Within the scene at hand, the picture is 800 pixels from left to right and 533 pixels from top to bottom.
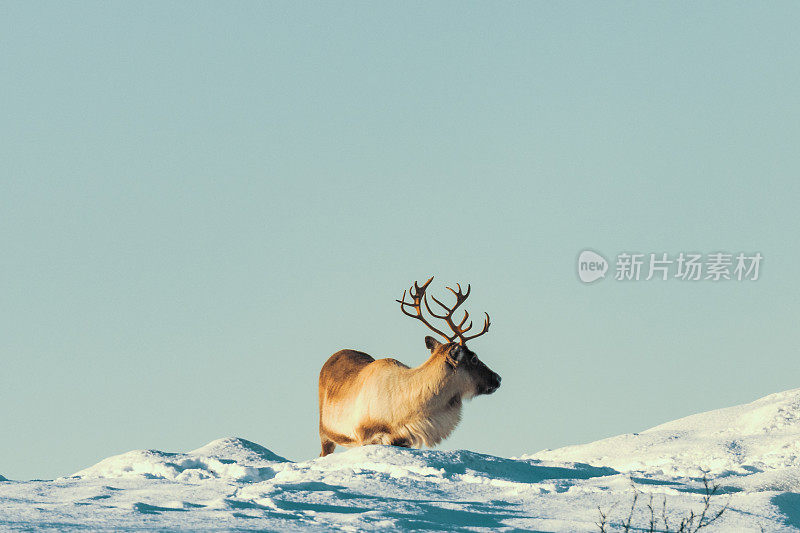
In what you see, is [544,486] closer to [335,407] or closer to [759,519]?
[759,519]

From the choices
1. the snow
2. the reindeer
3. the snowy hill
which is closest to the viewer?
the snow

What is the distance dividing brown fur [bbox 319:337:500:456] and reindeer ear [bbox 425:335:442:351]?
0.01 metres

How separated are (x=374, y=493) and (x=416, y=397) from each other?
3.44 meters

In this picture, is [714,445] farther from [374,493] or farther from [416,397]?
[374,493]

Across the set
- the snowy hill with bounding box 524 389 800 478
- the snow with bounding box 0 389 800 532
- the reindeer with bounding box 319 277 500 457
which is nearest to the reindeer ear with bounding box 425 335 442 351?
the reindeer with bounding box 319 277 500 457

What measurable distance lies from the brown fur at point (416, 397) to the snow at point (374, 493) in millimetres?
1245

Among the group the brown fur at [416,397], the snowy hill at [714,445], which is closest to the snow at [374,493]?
the snowy hill at [714,445]

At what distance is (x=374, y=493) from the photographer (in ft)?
29.4

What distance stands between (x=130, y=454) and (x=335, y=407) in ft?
9.15

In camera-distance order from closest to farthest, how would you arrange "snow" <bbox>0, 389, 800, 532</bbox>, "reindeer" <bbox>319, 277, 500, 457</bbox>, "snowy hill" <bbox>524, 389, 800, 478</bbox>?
1. "snow" <bbox>0, 389, 800, 532</bbox>
2. "reindeer" <bbox>319, 277, 500, 457</bbox>
3. "snowy hill" <bbox>524, 389, 800, 478</bbox>

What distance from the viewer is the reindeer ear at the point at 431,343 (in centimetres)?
1271

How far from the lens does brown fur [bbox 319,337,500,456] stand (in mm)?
12375

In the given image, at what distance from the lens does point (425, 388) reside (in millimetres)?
12344

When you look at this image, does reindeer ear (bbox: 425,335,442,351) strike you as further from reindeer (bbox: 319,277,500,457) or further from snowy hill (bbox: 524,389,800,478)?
snowy hill (bbox: 524,389,800,478)
